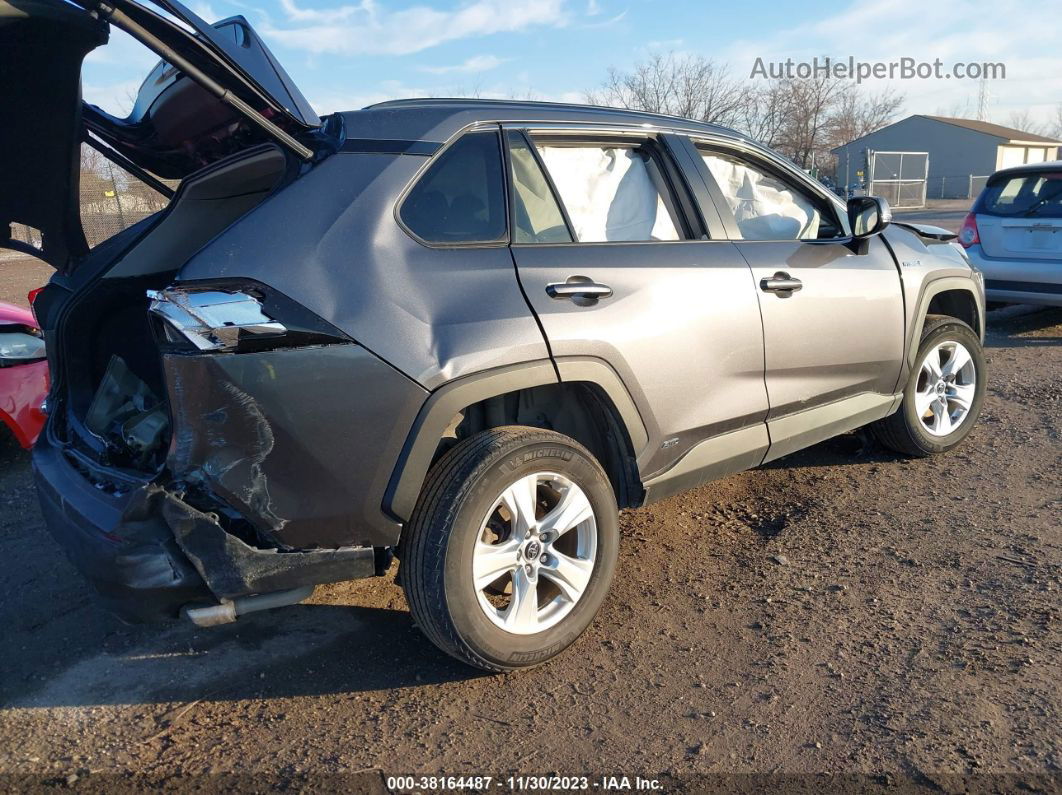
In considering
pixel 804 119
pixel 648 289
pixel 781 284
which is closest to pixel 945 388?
pixel 781 284

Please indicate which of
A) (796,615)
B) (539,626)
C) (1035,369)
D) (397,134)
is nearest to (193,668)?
(539,626)

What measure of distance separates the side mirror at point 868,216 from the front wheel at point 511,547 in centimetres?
201

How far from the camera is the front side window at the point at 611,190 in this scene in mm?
3244

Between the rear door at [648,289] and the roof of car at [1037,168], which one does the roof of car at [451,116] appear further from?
the roof of car at [1037,168]

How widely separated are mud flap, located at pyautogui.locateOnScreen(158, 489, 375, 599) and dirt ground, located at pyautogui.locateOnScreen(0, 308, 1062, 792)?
0.50m

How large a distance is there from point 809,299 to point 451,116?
5.98 ft

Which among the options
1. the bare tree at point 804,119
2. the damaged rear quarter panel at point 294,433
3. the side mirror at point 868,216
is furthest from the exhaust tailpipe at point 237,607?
the bare tree at point 804,119

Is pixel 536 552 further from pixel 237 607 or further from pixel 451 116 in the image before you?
pixel 451 116

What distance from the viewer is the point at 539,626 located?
2969 mm

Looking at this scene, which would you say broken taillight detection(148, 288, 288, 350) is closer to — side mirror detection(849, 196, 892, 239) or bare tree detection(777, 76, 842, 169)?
side mirror detection(849, 196, 892, 239)

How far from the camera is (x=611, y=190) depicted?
3410mm

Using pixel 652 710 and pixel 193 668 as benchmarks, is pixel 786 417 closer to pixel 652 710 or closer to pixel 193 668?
pixel 652 710

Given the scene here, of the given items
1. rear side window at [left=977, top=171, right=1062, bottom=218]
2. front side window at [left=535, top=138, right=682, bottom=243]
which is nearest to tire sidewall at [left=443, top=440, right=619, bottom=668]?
front side window at [left=535, top=138, right=682, bottom=243]

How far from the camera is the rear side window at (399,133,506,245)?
9.11ft
